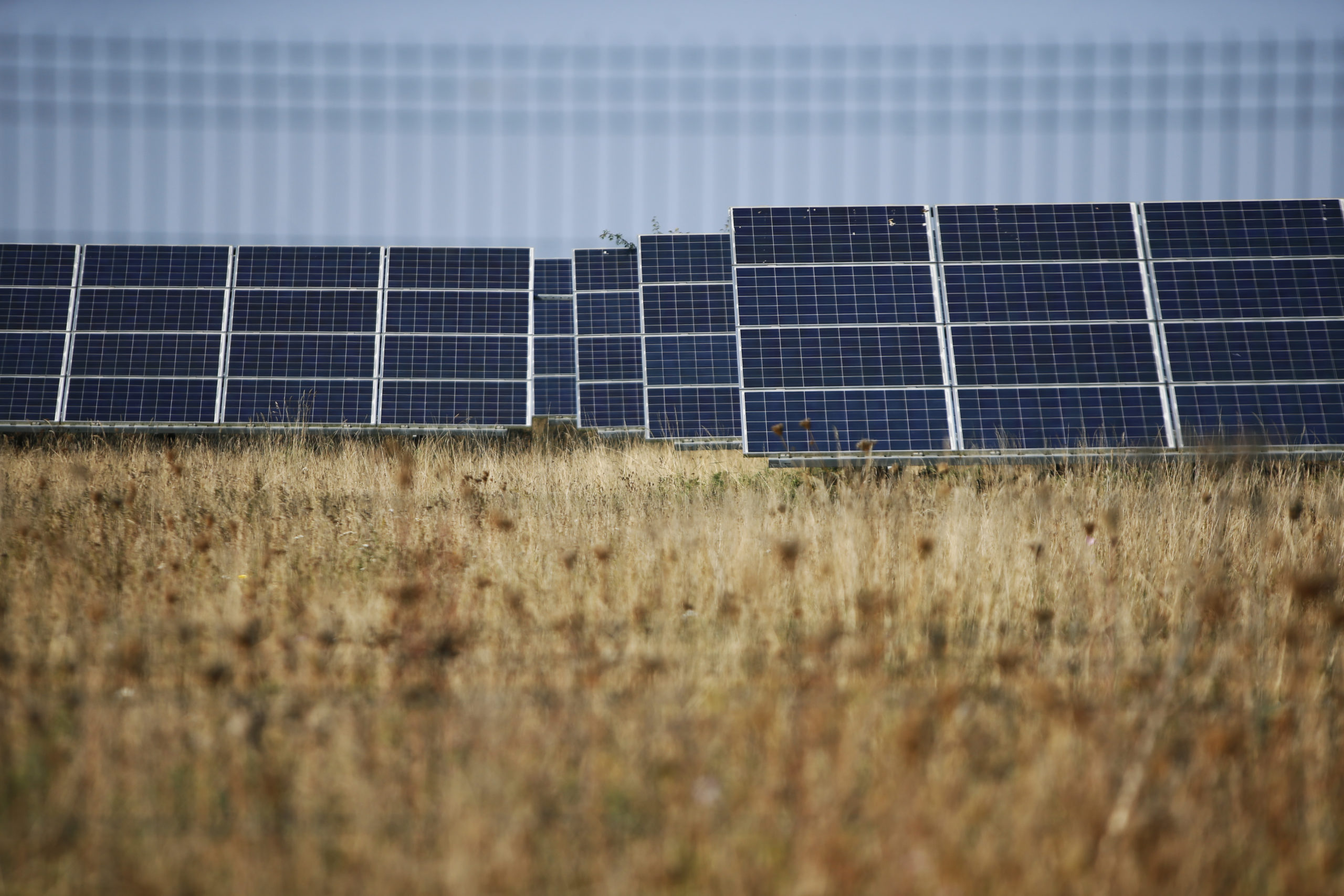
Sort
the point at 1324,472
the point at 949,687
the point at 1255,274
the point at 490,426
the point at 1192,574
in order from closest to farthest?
A: the point at 949,687, the point at 1192,574, the point at 1324,472, the point at 1255,274, the point at 490,426

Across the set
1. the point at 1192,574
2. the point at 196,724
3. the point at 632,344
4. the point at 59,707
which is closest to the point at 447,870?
the point at 196,724

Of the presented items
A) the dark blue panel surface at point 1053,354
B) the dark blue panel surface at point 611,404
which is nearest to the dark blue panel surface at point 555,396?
the dark blue panel surface at point 611,404

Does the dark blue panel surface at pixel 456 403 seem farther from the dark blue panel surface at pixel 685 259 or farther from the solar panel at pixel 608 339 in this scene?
the dark blue panel surface at pixel 685 259

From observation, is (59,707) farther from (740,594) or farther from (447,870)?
(740,594)

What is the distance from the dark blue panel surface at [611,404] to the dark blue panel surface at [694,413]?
1520 mm

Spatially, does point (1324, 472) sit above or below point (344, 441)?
below

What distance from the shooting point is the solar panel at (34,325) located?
16766mm

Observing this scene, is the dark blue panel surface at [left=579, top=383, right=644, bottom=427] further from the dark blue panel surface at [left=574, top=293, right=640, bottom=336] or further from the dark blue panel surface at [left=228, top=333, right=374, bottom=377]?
the dark blue panel surface at [left=228, top=333, right=374, bottom=377]

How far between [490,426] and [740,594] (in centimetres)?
1088

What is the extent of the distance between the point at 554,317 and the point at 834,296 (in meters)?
A: 13.3

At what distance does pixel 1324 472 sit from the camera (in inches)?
403

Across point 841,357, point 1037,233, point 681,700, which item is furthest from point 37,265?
point 681,700

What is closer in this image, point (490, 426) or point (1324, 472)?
point (1324, 472)

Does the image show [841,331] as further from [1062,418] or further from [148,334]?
[148,334]
